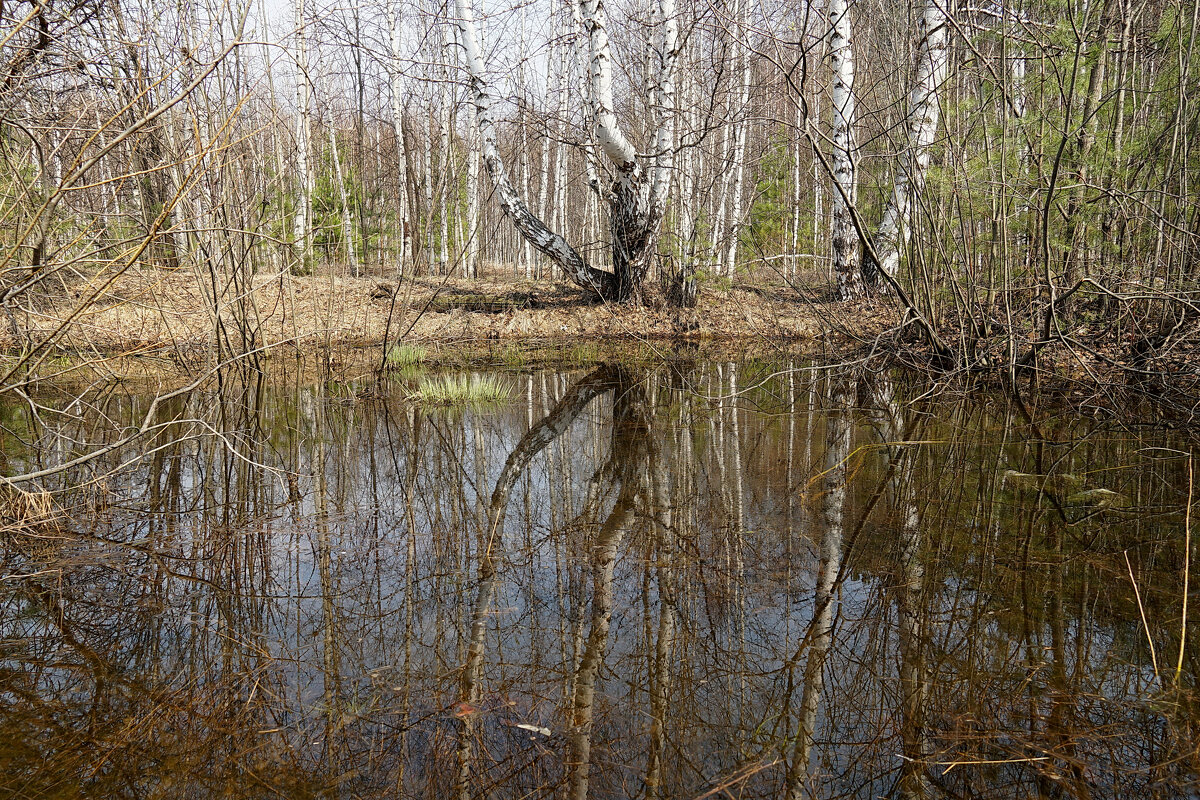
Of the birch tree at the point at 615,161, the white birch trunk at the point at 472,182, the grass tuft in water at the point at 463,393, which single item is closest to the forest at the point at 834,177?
the birch tree at the point at 615,161

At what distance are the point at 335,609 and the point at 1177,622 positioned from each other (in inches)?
111

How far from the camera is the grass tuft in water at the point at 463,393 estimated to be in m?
6.71

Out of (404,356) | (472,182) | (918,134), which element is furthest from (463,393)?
(472,182)

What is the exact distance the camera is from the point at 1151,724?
196 centimetres

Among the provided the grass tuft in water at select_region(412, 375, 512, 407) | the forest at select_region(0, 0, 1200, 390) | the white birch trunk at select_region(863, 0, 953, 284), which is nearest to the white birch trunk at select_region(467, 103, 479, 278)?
the forest at select_region(0, 0, 1200, 390)

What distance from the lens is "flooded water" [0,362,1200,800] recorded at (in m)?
1.87

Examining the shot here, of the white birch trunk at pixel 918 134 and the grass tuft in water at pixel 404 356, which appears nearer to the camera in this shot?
the white birch trunk at pixel 918 134

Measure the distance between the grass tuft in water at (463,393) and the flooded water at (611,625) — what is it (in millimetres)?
1901

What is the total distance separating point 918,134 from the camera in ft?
19.1

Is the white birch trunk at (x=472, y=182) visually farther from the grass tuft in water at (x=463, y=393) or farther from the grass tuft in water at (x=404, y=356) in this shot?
the grass tuft in water at (x=463, y=393)

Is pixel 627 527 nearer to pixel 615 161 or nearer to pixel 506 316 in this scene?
pixel 615 161

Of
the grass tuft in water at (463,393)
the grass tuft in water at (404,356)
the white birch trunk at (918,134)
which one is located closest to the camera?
the white birch trunk at (918,134)

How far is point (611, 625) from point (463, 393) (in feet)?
14.8

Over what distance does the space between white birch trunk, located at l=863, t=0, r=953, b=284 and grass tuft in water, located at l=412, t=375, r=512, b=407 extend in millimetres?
3361
